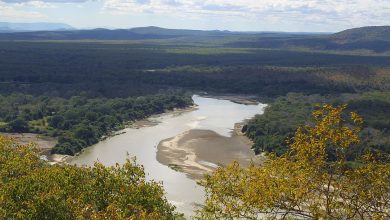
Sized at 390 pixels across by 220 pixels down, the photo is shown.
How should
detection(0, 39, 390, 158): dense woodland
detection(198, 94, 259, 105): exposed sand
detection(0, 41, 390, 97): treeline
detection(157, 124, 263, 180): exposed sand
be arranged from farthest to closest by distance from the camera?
detection(0, 41, 390, 97): treeline, detection(198, 94, 259, 105): exposed sand, detection(0, 39, 390, 158): dense woodland, detection(157, 124, 263, 180): exposed sand

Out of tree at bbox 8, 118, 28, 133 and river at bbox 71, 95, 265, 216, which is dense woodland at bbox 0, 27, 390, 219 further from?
river at bbox 71, 95, 265, 216

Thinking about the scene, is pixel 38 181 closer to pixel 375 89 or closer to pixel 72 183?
pixel 72 183

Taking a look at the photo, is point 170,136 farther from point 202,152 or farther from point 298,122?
point 298,122

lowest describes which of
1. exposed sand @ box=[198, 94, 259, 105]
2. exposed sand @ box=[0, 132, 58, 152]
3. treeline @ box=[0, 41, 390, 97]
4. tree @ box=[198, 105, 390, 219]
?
exposed sand @ box=[198, 94, 259, 105]

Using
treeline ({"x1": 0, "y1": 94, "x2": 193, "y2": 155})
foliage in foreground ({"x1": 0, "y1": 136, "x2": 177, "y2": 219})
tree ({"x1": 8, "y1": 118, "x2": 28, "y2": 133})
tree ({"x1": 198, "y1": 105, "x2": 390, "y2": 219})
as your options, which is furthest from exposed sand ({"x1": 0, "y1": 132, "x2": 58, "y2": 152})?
tree ({"x1": 198, "y1": 105, "x2": 390, "y2": 219})

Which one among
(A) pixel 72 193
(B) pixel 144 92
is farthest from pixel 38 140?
(A) pixel 72 193

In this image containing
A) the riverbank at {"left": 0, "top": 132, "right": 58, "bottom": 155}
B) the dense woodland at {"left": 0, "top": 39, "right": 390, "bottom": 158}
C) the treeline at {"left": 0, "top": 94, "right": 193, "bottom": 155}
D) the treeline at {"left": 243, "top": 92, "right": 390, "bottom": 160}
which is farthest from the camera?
the dense woodland at {"left": 0, "top": 39, "right": 390, "bottom": 158}

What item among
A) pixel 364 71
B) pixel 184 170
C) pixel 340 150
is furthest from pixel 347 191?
pixel 364 71

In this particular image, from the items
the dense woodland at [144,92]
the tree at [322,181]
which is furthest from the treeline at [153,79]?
the tree at [322,181]
